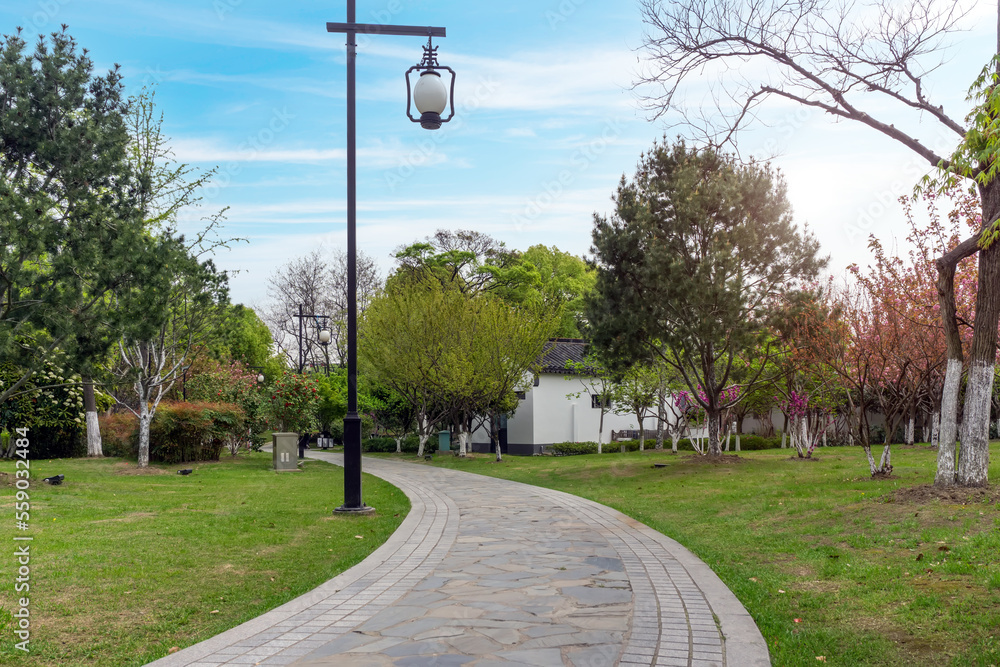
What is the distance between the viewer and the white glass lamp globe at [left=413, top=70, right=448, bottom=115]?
34.8ft

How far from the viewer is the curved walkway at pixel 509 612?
4.63 meters

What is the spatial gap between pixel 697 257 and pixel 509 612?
1623cm

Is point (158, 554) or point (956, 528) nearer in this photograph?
point (158, 554)

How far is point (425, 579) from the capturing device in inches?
273

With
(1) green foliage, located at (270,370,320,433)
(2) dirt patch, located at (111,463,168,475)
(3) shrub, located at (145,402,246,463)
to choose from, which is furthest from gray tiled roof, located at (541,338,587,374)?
(2) dirt patch, located at (111,463,168,475)

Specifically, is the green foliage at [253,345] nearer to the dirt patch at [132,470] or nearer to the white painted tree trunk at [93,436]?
the white painted tree trunk at [93,436]

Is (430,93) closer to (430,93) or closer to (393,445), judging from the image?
(430,93)

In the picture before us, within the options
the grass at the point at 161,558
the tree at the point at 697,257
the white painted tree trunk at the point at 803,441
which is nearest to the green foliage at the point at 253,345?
the tree at the point at 697,257

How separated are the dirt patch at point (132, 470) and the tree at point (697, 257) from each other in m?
13.3

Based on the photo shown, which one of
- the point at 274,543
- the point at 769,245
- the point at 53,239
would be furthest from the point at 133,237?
the point at 769,245

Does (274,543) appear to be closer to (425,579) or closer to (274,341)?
(425,579)

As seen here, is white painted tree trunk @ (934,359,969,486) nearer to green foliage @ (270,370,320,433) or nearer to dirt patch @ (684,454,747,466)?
dirt patch @ (684,454,747,466)

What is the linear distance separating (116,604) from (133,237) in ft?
32.5

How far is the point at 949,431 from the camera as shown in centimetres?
1056
